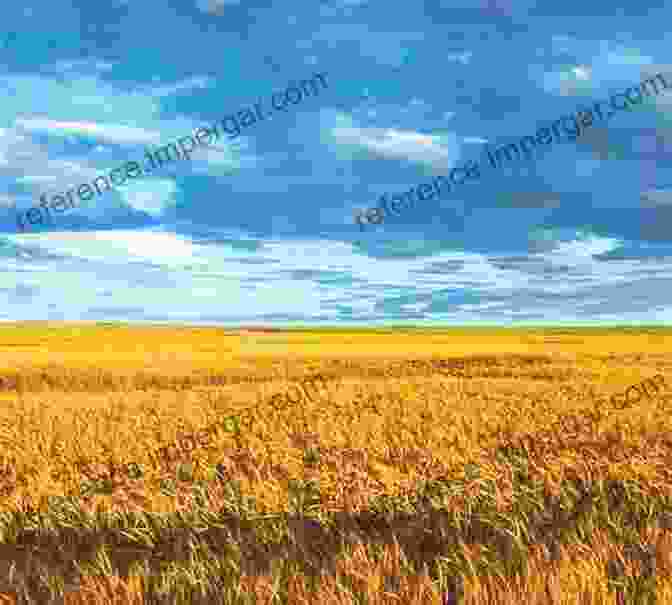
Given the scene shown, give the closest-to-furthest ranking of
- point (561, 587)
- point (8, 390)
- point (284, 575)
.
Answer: point (561, 587) < point (284, 575) < point (8, 390)

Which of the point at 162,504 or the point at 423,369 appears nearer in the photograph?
the point at 162,504

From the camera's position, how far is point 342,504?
24.5 feet

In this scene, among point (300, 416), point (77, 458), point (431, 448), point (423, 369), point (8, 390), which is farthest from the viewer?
point (423, 369)

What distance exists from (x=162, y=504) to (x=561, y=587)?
398cm

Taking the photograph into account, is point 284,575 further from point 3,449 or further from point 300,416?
point 300,416

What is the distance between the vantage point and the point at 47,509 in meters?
8.24

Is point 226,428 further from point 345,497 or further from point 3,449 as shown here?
point 345,497

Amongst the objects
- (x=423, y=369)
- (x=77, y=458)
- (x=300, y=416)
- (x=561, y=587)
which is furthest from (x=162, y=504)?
(x=423, y=369)

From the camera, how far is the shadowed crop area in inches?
197

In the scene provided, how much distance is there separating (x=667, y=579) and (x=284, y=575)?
2.15 meters

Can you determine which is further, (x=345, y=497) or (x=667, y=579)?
(x=345, y=497)

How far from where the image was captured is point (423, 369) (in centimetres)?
3909

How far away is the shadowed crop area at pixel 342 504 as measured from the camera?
16.4 ft

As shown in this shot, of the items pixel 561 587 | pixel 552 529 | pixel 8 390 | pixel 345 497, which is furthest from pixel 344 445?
pixel 8 390
